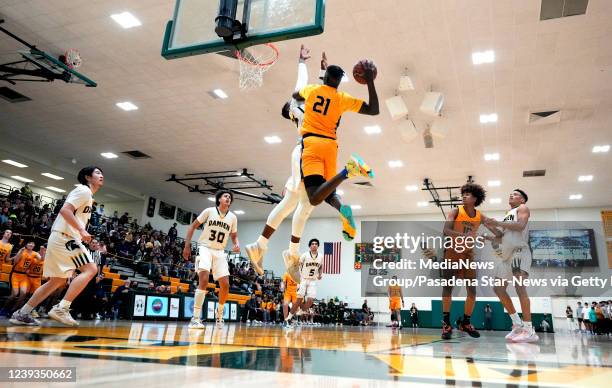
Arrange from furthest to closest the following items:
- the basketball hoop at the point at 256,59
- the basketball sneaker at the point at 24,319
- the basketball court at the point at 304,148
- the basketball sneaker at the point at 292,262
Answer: the basketball hoop at the point at 256,59
the basketball sneaker at the point at 24,319
the basketball sneaker at the point at 292,262
the basketball court at the point at 304,148

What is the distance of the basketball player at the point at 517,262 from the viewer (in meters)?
5.28

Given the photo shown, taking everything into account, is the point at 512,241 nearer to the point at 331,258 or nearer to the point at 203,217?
the point at 203,217

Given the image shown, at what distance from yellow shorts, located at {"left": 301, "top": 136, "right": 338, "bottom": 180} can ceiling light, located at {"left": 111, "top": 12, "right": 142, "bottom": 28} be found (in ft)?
22.7

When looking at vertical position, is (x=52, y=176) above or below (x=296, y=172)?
above

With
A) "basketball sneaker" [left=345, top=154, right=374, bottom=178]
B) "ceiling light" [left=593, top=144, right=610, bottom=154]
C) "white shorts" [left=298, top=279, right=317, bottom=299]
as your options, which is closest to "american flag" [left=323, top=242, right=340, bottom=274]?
"ceiling light" [left=593, top=144, right=610, bottom=154]

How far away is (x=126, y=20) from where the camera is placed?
8.83 m

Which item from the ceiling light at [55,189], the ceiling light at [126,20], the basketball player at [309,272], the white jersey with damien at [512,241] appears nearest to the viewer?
the white jersey with damien at [512,241]

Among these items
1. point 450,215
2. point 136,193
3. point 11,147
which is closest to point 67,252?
point 450,215

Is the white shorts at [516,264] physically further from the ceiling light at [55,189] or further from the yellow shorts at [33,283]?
the ceiling light at [55,189]

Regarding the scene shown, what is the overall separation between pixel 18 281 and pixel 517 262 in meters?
9.05

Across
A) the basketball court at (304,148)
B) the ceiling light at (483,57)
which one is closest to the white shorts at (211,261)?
the basketball court at (304,148)

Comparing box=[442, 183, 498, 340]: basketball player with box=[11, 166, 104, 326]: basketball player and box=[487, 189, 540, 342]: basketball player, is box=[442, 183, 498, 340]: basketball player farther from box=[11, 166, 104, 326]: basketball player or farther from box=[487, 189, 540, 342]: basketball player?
box=[11, 166, 104, 326]: basketball player

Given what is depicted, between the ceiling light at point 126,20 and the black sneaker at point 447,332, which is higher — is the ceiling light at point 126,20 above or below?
above

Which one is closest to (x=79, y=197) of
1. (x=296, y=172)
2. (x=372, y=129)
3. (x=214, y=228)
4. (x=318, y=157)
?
(x=214, y=228)
